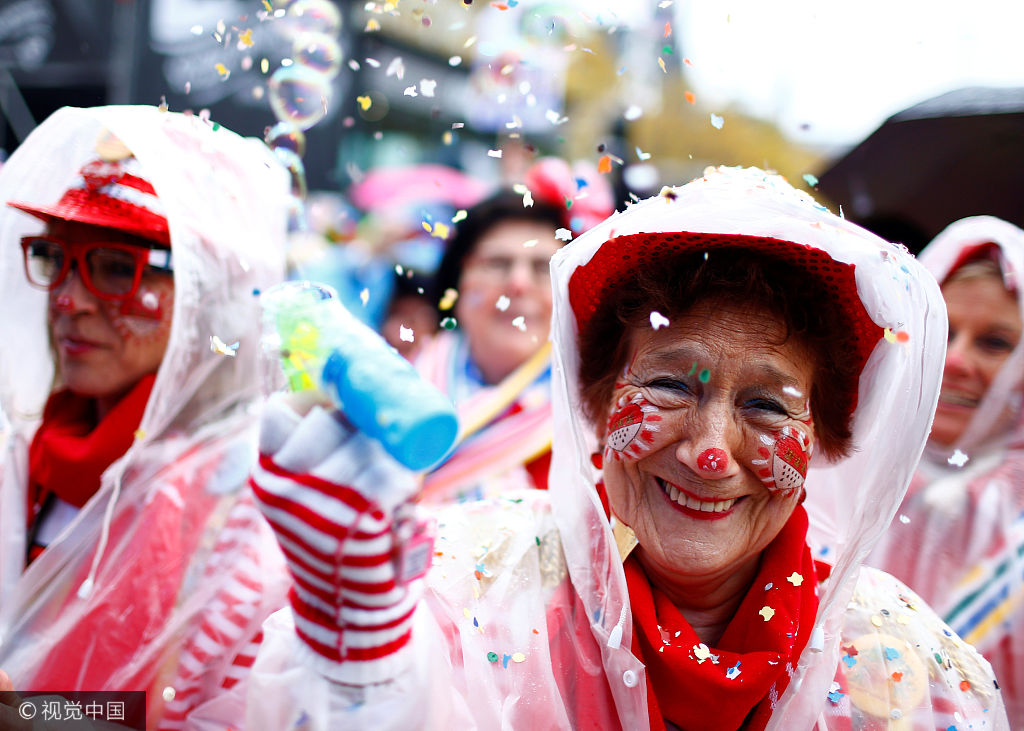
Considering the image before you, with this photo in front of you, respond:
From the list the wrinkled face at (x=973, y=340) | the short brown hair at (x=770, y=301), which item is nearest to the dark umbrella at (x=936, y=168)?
the wrinkled face at (x=973, y=340)

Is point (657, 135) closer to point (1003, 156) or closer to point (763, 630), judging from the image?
point (1003, 156)

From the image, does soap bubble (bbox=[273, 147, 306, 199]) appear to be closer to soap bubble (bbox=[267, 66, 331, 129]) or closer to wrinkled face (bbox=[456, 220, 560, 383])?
soap bubble (bbox=[267, 66, 331, 129])

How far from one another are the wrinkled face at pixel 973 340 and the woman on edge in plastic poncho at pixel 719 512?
136 centimetres

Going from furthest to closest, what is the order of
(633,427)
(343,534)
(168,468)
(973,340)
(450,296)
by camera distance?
1. (450,296)
2. (973,340)
3. (168,468)
4. (633,427)
5. (343,534)

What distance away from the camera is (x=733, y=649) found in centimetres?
180

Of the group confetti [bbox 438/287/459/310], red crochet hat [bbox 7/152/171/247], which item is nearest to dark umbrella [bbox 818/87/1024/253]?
confetti [bbox 438/287/459/310]

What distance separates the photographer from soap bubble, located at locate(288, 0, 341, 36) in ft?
9.66

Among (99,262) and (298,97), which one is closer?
(99,262)

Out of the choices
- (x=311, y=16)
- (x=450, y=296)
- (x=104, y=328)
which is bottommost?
(x=450, y=296)

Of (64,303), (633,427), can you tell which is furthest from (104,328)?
(633,427)

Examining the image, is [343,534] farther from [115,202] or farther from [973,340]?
[973,340]

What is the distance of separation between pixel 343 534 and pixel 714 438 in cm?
85

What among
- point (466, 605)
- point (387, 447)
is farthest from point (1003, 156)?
point (387, 447)

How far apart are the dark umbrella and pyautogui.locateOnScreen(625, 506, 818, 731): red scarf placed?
2.85 metres
